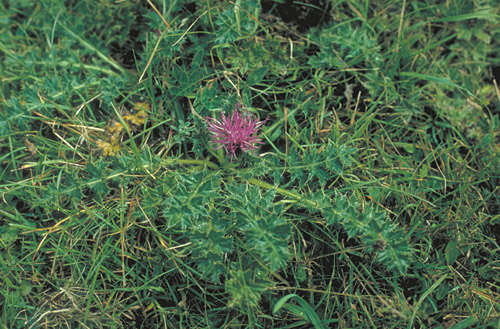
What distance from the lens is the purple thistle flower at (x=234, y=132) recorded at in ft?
6.71

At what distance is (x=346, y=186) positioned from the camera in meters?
2.19

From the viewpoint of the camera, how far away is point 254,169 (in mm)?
2092

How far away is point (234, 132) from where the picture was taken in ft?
6.70

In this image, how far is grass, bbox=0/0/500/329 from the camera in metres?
1.96

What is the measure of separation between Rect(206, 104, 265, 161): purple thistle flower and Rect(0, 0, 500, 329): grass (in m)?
0.10

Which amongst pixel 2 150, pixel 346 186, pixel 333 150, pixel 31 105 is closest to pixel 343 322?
pixel 346 186

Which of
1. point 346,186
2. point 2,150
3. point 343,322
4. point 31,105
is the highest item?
point 31,105

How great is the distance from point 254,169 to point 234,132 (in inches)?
8.3

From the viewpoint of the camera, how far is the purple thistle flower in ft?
6.71

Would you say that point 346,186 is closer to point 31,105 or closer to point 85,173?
point 85,173

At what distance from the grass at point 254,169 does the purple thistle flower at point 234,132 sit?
0.34 ft

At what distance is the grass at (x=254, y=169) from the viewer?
1.96 meters

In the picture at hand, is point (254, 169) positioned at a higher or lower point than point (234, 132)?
lower

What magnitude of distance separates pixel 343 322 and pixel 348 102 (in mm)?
1201
